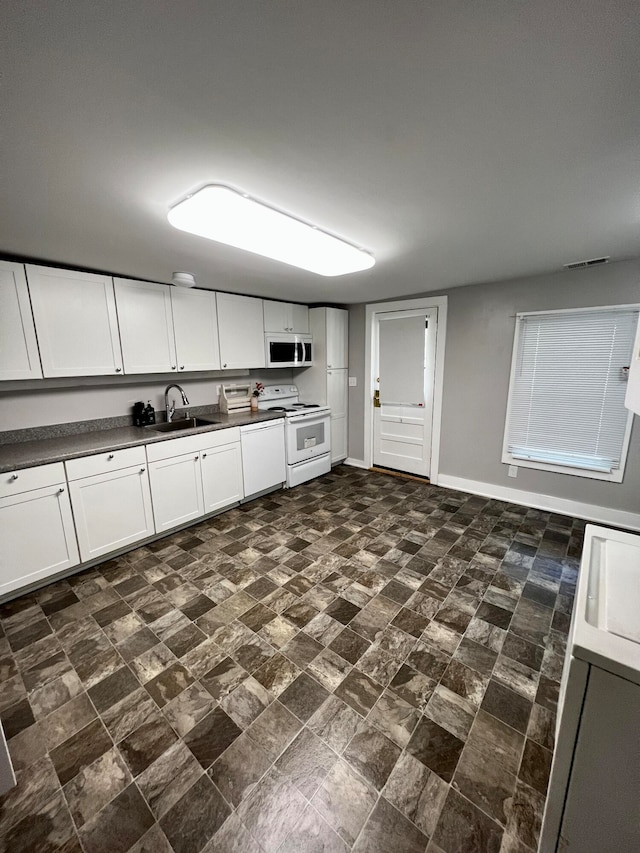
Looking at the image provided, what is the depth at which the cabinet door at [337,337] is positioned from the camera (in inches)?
168

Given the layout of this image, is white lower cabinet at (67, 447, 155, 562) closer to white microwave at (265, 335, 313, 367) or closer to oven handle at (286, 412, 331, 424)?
oven handle at (286, 412, 331, 424)

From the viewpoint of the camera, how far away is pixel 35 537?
7.07 feet

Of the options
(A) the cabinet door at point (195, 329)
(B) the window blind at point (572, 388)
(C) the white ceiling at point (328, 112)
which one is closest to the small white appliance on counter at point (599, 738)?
(C) the white ceiling at point (328, 112)

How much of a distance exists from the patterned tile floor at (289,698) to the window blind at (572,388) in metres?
0.91

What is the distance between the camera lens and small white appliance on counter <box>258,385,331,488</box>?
155 inches

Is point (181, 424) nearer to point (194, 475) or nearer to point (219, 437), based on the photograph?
point (219, 437)

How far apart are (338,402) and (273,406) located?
0.91 metres

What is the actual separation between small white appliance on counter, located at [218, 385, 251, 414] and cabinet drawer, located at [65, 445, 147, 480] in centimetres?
127

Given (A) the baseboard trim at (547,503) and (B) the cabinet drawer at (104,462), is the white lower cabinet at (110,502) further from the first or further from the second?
(A) the baseboard trim at (547,503)

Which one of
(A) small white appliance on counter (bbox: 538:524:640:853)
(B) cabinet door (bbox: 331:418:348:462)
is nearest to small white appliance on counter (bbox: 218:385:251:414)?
(B) cabinet door (bbox: 331:418:348:462)

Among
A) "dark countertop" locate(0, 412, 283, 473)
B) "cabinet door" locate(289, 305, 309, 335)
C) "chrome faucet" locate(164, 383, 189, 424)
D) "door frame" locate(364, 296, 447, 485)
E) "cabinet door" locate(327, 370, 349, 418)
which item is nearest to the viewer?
"dark countertop" locate(0, 412, 283, 473)

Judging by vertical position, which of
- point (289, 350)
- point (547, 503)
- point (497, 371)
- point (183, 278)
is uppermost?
point (183, 278)

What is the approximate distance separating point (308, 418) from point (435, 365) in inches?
64.3

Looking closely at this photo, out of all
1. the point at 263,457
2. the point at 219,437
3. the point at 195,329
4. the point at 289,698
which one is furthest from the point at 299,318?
the point at 289,698
